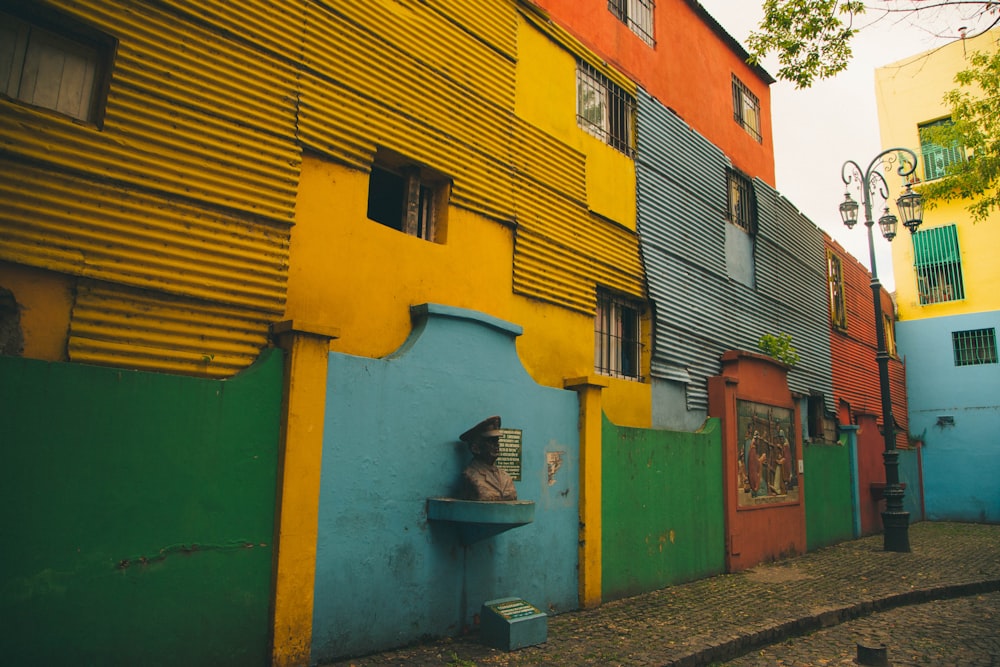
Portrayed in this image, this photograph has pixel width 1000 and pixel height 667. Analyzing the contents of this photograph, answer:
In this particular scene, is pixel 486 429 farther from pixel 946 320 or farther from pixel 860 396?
pixel 946 320

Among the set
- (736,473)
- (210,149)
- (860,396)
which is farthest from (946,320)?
(210,149)

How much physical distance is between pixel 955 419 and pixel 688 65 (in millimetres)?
15260

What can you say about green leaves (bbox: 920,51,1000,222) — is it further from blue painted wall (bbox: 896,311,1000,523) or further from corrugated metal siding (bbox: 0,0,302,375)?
corrugated metal siding (bbox: 0,0,302,375)

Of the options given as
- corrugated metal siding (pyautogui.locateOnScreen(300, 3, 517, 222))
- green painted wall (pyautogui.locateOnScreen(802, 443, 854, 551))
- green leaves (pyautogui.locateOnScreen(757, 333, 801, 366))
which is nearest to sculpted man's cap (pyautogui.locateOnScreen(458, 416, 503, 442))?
corrugated metal siding (pyautogui.locateOnScreen(300, 3, 517, 222))

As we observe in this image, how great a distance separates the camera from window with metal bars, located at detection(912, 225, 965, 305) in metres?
21.0

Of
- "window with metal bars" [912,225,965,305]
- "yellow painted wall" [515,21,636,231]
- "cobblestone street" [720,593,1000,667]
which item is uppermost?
"window with metal bars" [912,225,965,305]

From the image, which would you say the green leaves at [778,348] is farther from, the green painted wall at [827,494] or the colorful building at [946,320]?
the colorful building at [946,320]

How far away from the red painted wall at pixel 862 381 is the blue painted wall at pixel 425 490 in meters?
11.8

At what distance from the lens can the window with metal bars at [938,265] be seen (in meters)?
21.0

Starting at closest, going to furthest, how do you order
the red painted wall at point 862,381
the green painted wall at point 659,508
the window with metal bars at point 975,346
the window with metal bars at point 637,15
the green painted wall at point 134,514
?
1. the green painted wall at point 134,514
2. the green painted wall at point 659,508
3. the window with metal bars at point 637,15
4. the red painted wall at point 862,381
5. the window with metal bars at point 975,346

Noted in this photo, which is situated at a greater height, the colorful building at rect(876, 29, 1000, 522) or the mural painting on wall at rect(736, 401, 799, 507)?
the colorful building at rect(876, 29, 1000, 522)

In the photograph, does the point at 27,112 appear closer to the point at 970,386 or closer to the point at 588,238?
the point at 588,238

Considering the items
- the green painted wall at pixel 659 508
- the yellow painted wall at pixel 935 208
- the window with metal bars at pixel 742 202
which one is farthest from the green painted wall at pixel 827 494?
the yellow painted wall at pixel 935 208

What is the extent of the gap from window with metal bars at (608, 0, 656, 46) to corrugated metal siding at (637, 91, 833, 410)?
1395 millimetres
